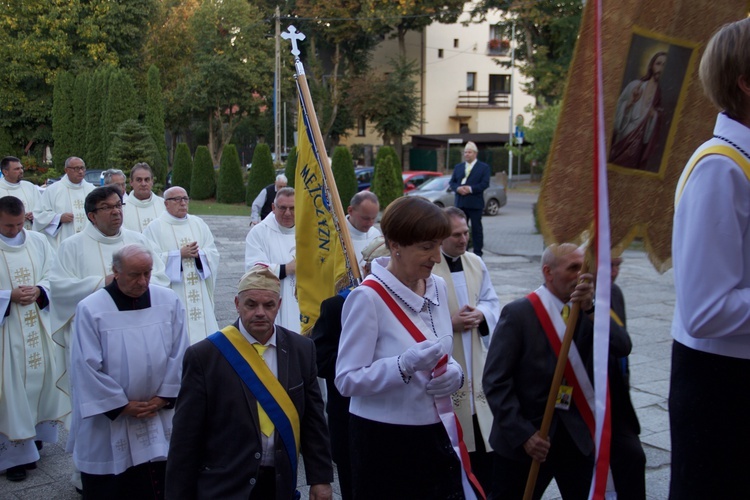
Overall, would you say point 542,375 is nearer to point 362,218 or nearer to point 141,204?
point 362,218

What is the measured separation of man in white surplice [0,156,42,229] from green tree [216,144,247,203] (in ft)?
70.7

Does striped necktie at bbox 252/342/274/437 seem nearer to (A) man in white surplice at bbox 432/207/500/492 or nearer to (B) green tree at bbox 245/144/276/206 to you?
(A) man in white surplice at bbox 432/207/500/492

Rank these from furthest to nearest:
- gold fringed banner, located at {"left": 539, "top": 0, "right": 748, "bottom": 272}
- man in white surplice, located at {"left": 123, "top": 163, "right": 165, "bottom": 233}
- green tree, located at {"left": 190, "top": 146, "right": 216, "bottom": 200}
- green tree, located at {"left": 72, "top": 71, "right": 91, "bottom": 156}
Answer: green tree, located at {"left": 72, "top": 71, "right": 91, "bottom": 156} < green tree, located at {"left": 190, "top": 146, "right": 216, "bottom": 200} < man in white surplice, located at {"left": 123, "top": 163, "right": 165, "bottom": 233} < gold fringed banner, located at {"left": 539, "top": 0, "right": 748, "bottom": 272}

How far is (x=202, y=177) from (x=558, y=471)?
3153 centimetres

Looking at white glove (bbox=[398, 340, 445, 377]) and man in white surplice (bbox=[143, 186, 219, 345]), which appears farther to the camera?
man in white surplice (bbox=[143, 186, 219, 345])

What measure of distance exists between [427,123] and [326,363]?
5104 centimetres

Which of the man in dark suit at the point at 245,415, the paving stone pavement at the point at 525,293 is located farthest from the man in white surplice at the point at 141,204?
the man in dark suit at the point at 245,415

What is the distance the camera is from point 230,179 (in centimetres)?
3231

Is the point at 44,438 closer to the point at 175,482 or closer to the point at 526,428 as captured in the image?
the point at 175,482

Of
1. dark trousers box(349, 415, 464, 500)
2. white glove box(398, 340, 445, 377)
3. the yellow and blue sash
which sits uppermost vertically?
white glove box(398, 340, 445, 377)

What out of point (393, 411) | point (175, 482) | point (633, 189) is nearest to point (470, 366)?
point (393, 411)

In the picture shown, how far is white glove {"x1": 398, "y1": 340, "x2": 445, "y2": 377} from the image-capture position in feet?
9.90

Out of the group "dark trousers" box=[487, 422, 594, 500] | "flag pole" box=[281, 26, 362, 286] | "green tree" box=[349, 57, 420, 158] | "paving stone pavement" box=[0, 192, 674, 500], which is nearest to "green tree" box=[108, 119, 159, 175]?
"paving stone pavement" box=[0, 192, 674, 500]

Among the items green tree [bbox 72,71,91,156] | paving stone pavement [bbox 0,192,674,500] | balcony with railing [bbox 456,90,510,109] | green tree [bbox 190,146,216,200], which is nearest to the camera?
paving stone pavement [bbox 0,192,674,500]
